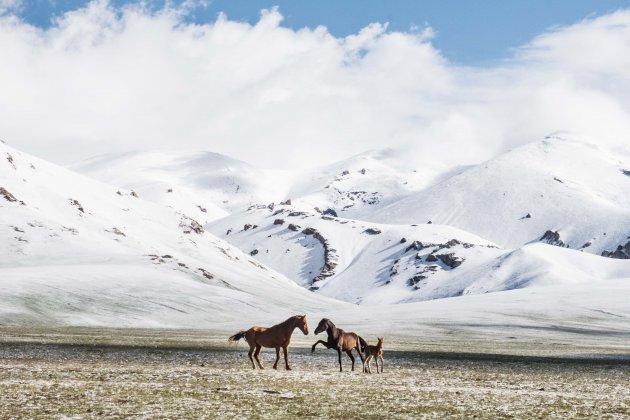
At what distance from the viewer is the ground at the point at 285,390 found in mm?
20703

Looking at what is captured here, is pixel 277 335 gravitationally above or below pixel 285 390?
above

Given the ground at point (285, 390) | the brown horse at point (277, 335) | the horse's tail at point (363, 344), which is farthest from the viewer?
the horse's tail at point (363, 344)

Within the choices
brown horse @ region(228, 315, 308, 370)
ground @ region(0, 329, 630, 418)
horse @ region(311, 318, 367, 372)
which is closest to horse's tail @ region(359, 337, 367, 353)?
horse @ region(311, 318, 367, 372)

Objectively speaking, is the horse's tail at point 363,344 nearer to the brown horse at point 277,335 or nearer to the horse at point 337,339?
the horse at point 337,339

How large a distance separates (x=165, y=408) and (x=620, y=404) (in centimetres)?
1459

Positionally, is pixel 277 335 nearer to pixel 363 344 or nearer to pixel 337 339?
pixel 337 339

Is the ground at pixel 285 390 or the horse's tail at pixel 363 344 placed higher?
the horse's tail at pixel 363 344

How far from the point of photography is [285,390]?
25.8 meters

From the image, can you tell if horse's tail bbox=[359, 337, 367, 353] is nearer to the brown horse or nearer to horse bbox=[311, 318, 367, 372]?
horse bbox=[311, 318, 367, 372]

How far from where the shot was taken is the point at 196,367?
3503 centimetres

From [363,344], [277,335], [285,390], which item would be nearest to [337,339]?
[363,344]

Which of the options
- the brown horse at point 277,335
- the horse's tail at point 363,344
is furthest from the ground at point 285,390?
the horse's tail at point 363,344

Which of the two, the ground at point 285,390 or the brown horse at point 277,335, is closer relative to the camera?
the ground at point 285,390

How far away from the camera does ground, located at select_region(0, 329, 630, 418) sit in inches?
815
